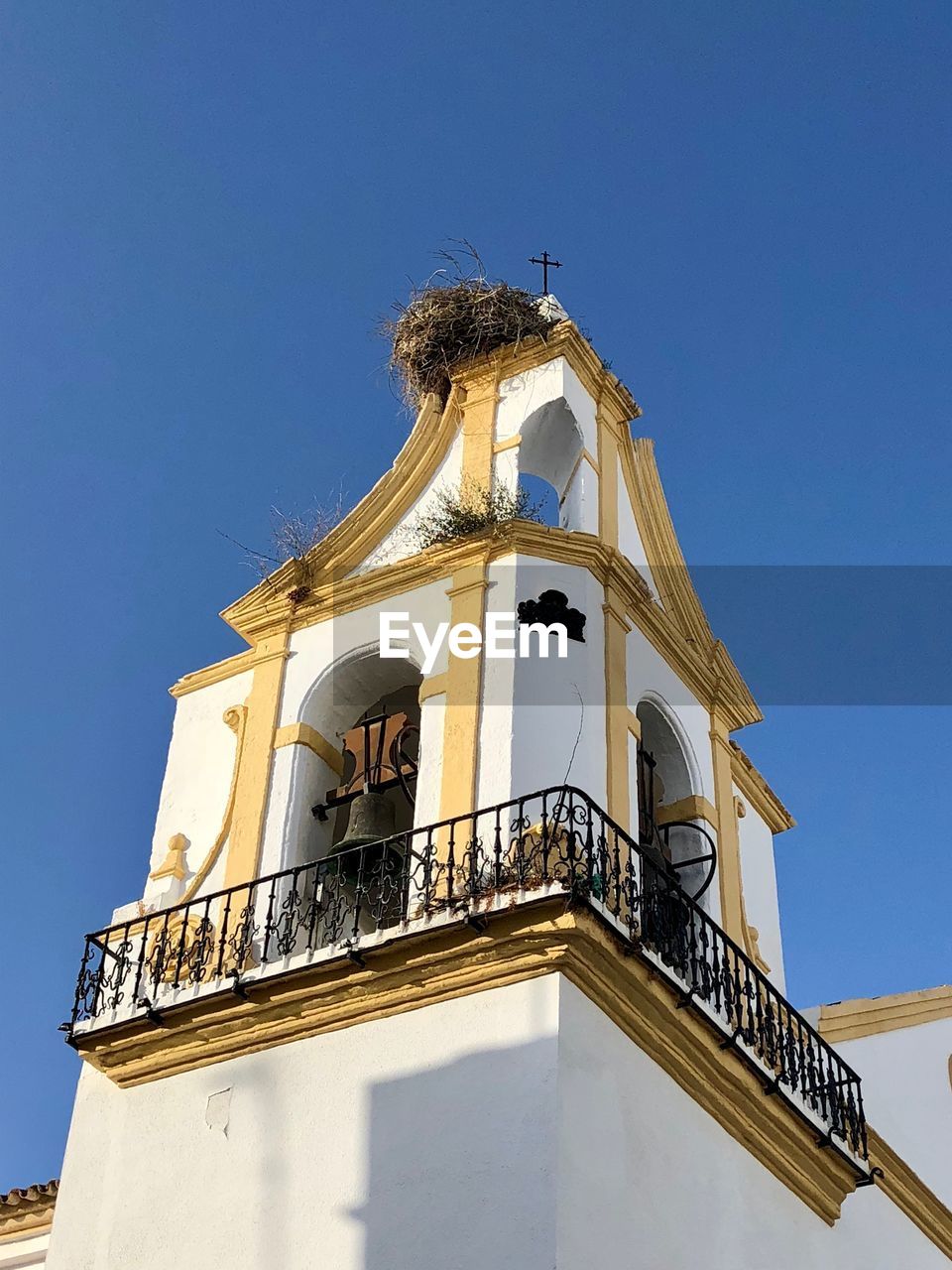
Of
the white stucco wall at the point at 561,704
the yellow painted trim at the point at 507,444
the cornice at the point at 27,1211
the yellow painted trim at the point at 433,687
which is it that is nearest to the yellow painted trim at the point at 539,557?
the white stucco wall at the point at 561,704

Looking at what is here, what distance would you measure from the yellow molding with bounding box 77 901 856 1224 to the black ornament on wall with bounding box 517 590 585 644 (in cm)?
281

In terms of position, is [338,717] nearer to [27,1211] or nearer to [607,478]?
[607,478]

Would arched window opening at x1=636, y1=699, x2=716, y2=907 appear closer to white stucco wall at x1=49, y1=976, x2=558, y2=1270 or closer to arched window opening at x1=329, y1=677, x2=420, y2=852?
arched window opening at x1=329, y1=677, x2=420, y2=852

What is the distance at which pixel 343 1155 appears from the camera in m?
8.93

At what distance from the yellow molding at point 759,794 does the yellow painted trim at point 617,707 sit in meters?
1.92

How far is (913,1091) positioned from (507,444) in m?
6.07

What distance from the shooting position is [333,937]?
9648 mm

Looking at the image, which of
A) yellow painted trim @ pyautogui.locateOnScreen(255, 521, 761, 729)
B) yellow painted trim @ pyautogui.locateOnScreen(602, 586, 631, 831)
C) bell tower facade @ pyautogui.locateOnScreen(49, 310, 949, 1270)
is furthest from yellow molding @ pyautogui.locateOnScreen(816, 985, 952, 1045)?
yellow painted trim @ pyautogui.locateOnScreen(602, 586, 631, 831)

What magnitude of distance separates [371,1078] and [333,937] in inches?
35.3

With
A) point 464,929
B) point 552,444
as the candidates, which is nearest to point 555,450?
point 552,444

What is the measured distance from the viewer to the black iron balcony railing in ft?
30.6

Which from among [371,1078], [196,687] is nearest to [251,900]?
[371,1078]

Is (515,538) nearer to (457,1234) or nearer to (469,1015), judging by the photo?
(469,1015)

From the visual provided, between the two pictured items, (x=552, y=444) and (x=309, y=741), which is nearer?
(x=309, y=741)
